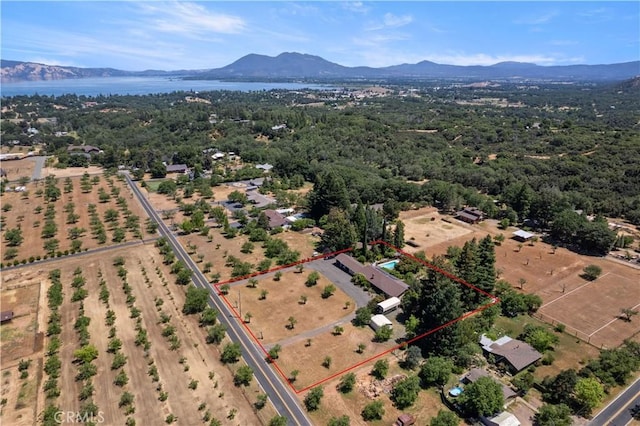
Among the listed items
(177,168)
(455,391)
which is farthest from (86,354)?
(177,168)

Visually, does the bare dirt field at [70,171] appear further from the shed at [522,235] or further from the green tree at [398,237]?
the shed at [522,235]

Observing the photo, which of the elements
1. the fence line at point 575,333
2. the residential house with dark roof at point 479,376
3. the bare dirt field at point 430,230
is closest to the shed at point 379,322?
the residential house with dark roof at point 479,376

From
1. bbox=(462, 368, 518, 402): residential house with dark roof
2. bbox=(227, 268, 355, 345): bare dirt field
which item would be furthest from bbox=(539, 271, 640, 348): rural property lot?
bbox=(227, 268, 355, 345): bare dirt field

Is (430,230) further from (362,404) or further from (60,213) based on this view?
(60,213)

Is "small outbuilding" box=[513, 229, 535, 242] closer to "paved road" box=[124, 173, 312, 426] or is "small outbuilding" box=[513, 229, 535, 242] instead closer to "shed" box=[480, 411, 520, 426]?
"shed" box=[480, 411, 520, 426]

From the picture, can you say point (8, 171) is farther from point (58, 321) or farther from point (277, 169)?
point (58, 321)
